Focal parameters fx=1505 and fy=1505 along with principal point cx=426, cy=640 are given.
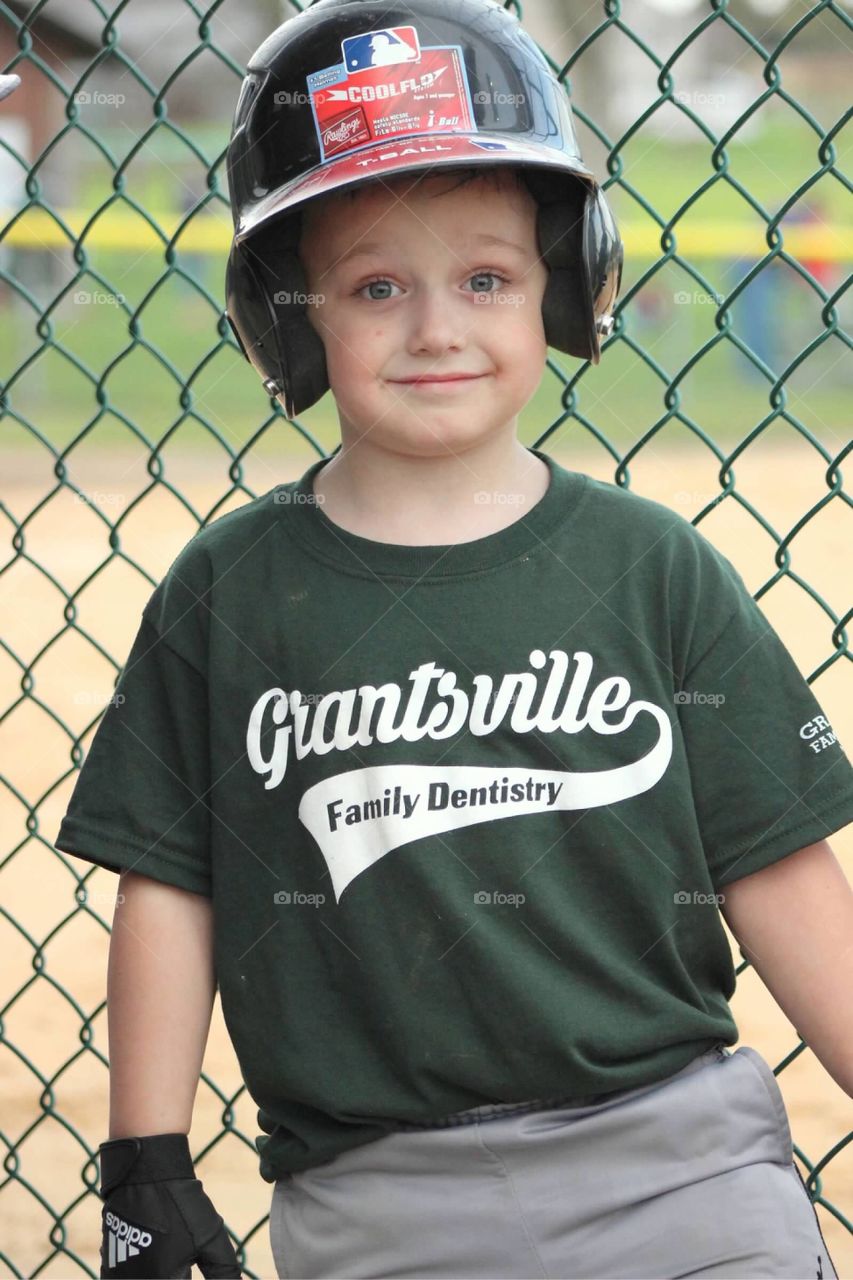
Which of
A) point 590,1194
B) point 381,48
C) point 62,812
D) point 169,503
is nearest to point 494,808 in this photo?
point 590,1194

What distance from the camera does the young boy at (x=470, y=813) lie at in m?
1.41

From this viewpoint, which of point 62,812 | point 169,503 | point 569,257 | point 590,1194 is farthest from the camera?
point 169,503

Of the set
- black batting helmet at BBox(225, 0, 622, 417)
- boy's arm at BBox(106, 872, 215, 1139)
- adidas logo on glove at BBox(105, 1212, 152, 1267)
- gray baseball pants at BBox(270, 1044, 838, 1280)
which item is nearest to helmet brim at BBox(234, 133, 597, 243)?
black batting helmet at BBox(225, 0, 622, 417)

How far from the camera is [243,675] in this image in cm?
153

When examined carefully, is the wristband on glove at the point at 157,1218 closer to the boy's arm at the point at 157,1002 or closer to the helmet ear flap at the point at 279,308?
the boy's arm at the point at 157,1002

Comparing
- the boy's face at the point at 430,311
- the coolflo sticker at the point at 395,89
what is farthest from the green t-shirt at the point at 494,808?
the coolflo sticker at the point at 395,89

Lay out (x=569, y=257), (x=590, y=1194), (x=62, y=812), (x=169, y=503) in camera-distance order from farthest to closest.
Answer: (x=169, y=503) < (x=62, y=812) < (x=569, y=257) < (x=590, y=1194)

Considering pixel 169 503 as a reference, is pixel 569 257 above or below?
below

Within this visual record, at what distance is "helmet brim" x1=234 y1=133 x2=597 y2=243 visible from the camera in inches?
55.7

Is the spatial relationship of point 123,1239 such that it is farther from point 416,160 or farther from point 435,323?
point 416,160

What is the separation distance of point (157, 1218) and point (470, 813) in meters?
0.50

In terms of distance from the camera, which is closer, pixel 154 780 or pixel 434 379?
pixel 434 379

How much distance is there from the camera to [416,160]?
1416mm

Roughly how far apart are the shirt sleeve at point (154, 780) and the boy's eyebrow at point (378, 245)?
40 centimetres
